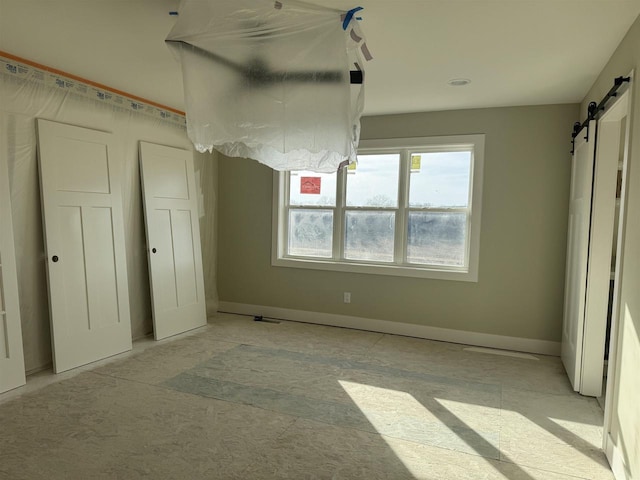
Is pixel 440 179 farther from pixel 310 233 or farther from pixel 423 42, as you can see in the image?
pixel 423 42

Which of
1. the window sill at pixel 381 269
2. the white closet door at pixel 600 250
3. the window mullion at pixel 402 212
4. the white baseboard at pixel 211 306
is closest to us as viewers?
the white closet door at pixel 600 250

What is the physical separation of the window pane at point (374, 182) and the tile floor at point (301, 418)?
5.57ft

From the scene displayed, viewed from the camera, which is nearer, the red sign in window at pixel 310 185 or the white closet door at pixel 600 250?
the white closet door at pixel 600 250

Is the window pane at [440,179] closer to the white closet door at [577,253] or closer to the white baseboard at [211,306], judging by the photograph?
the white closet door at [577,253]

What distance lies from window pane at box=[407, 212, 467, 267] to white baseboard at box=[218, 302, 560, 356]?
0.72 meters

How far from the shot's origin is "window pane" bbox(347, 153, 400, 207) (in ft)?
15.4

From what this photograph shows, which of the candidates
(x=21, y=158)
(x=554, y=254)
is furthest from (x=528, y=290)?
(x=21, y=158)

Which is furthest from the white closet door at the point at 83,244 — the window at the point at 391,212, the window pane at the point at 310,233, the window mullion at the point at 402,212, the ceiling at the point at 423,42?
the window mullion at the point at 402,212

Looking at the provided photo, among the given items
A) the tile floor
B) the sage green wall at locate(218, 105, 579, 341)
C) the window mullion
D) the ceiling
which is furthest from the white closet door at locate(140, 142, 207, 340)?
the window mullion

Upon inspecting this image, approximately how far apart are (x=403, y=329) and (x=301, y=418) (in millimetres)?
2191

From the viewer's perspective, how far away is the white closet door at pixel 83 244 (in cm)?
328

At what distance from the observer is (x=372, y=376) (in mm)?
3410

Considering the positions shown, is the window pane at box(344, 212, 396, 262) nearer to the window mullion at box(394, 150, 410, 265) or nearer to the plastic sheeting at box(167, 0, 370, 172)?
the window mullion at box(394, 150, 410, 265)

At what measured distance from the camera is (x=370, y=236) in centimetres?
481
